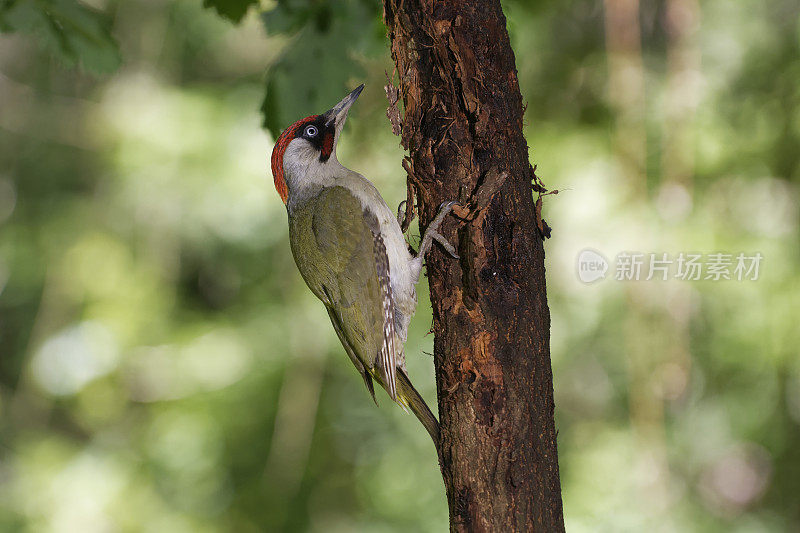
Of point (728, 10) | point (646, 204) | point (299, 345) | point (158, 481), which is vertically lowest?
point (158, 481)

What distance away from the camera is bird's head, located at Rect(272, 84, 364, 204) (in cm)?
185

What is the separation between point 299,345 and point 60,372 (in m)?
1.50

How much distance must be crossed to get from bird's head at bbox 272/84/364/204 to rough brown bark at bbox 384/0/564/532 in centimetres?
63

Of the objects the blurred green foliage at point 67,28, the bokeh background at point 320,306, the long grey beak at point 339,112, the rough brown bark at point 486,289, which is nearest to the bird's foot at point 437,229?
the rough brown bark at point 486,289

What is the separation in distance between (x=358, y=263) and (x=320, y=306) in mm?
2161

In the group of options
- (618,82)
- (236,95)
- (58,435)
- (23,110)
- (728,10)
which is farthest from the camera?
(23,110)

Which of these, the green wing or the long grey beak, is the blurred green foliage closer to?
the long grey beak

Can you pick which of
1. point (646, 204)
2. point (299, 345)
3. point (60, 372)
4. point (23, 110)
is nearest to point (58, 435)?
point (60, 372)

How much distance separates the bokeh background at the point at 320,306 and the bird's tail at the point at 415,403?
1.94 meters

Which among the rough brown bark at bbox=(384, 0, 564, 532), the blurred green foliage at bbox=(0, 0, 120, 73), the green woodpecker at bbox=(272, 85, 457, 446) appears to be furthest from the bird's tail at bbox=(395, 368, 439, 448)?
the blurred green foliage at bbox=(0, 0, 120, 73)

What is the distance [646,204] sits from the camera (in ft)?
11.2

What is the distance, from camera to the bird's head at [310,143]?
1.85 metres

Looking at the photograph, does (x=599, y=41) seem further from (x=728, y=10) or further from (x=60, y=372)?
(x=60, y=372)

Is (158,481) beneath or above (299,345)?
beneath
